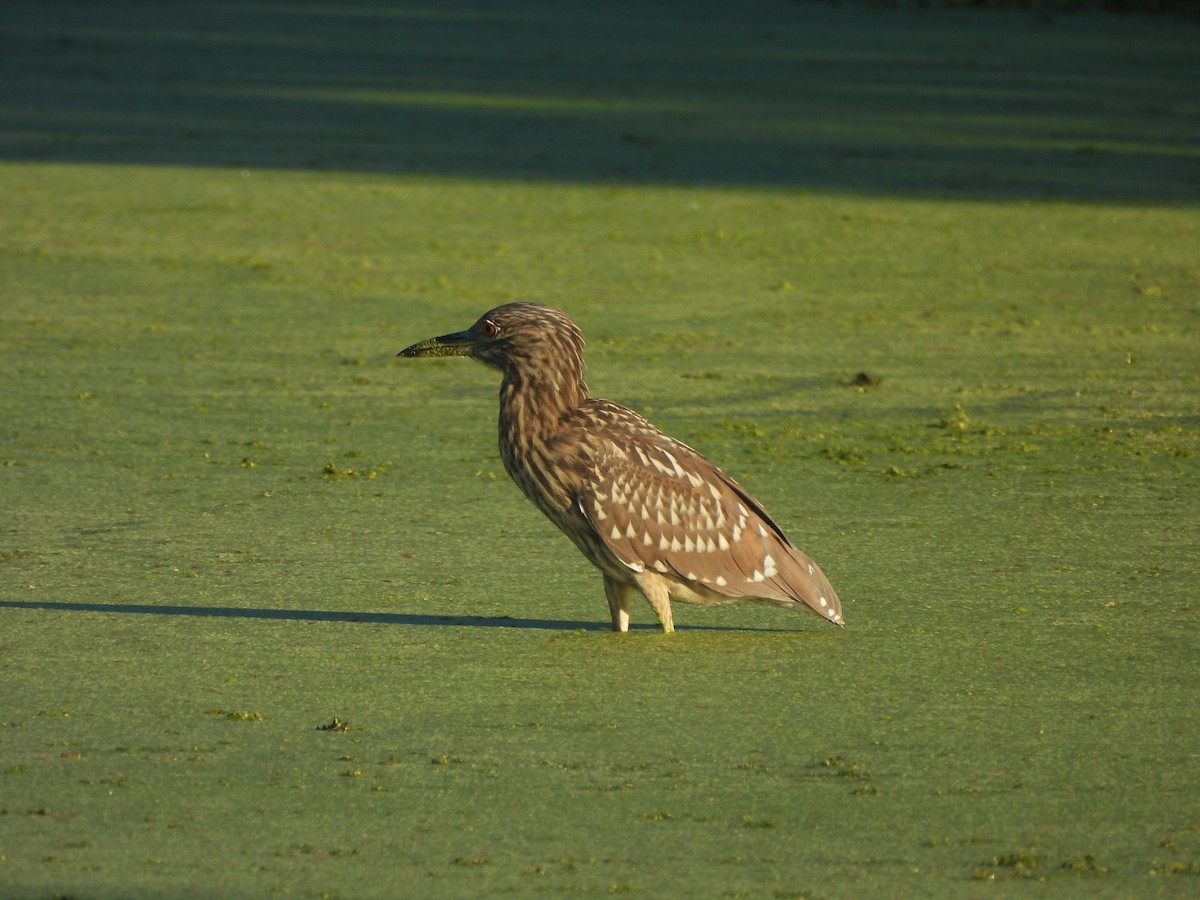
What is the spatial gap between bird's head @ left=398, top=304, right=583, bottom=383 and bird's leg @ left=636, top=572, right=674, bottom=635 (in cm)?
46

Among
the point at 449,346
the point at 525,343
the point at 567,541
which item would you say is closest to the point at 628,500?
the point at 525,343

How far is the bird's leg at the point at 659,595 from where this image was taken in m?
4.00

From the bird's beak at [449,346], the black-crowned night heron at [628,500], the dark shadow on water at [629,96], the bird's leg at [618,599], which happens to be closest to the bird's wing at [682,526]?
the black-crowned night heron at [628,500]

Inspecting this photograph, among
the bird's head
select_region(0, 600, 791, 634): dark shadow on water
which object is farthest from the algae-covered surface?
the bird's head

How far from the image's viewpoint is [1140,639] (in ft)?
13.3

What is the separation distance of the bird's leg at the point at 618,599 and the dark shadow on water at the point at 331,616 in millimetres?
42

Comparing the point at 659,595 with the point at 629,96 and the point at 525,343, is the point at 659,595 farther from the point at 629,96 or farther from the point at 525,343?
the point at 629,96

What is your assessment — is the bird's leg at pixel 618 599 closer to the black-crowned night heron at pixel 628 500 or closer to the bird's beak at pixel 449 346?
the black-crowned night heron at pixel 628 500

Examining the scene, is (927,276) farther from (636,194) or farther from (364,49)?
(364,49)

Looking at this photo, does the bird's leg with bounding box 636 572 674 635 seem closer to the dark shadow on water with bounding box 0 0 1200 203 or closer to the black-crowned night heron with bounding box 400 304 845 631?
the black-crowned night heron with bounding box 400 304 845 631

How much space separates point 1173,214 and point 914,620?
655cm

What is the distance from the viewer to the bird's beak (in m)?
4.21

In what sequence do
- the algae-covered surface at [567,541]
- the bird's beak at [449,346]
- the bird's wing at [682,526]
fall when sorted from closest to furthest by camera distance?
the algae-covered surface at [567,541]
the bird's wing at [682,526]
the bird's beak at [449,346]

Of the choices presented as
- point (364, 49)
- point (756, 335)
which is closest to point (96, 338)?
point (756, 335)
